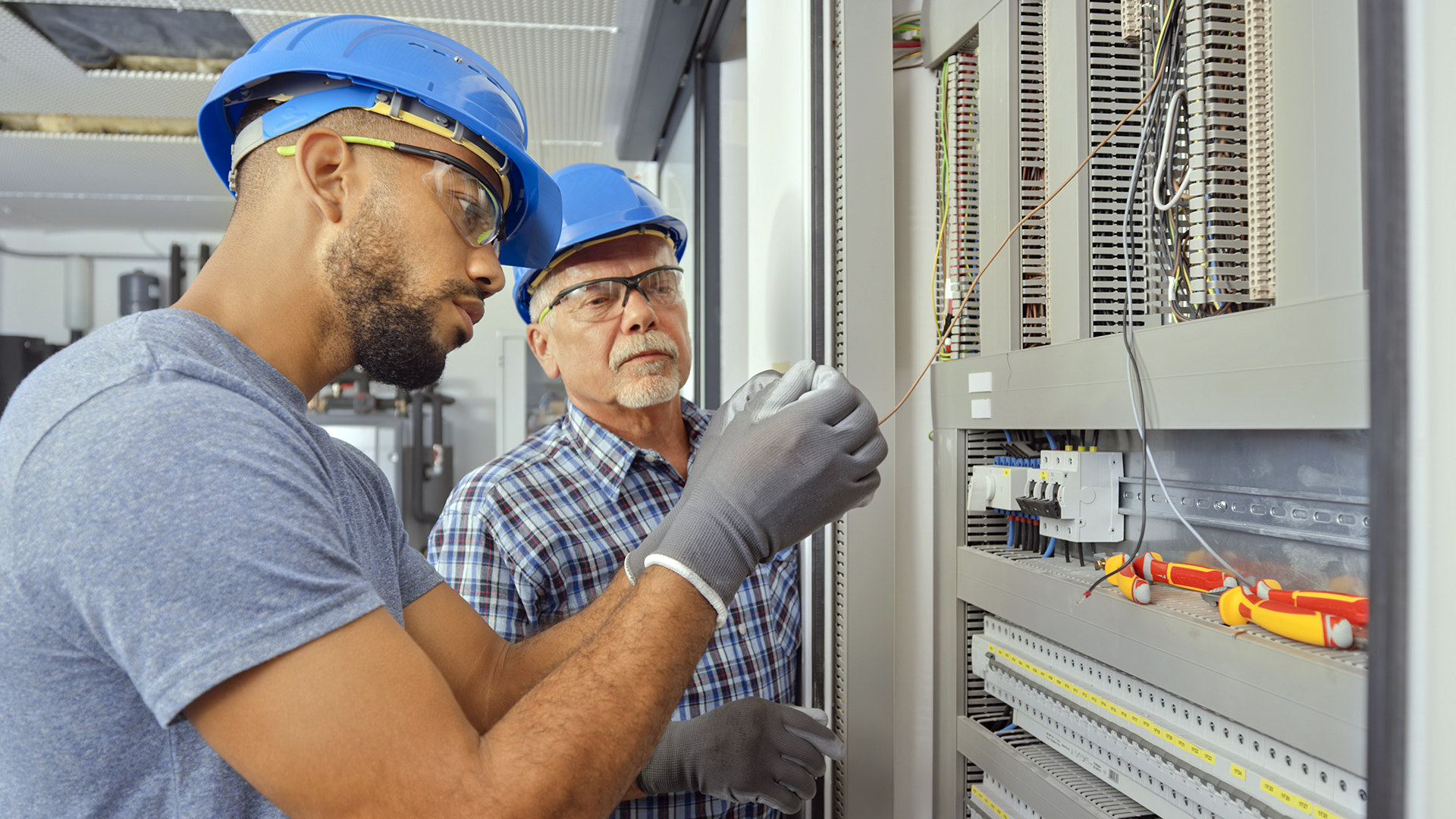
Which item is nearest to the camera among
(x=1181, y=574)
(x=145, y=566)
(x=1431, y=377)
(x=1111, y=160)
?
(x=1431, y=377)

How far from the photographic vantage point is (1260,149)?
0.62 meters

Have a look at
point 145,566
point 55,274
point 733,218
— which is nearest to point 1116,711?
point 145,566

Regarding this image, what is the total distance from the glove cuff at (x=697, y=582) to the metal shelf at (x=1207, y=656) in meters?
0.32

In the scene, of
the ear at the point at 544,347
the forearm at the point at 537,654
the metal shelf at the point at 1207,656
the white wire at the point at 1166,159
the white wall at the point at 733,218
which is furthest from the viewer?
the white wall at the point at 733,218

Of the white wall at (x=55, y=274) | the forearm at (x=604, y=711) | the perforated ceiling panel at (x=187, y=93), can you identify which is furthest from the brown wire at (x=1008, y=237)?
the white wall at (x=55, y=274)

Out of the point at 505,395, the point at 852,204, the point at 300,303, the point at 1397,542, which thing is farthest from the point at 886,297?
the point at 505,395

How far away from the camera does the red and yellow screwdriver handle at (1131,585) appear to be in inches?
27.0

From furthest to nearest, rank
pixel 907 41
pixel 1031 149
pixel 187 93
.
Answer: pixel 187 93, pixel 907 41, pixel 1031 149

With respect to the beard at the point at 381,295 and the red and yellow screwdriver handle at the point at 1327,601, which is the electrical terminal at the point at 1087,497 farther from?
the beard at the point at 381,295

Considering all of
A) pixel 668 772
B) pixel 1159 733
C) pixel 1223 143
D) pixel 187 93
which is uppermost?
A: pixel 187 93

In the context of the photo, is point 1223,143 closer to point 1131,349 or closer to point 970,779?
point 1131,349

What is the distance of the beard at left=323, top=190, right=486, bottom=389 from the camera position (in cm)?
76

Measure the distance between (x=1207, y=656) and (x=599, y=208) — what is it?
3.41ft

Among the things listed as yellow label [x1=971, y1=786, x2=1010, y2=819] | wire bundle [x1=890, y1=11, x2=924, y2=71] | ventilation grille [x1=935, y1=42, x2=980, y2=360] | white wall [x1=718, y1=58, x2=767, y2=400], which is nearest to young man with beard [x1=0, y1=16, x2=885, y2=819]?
ventilation grille [x1=935, y1=42, x2=980, y2=360]
